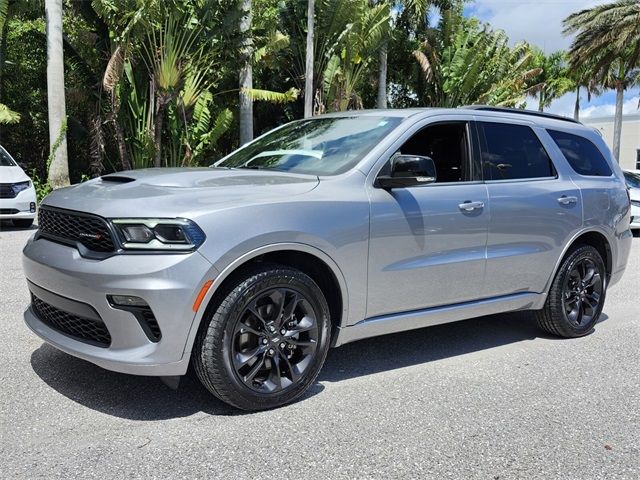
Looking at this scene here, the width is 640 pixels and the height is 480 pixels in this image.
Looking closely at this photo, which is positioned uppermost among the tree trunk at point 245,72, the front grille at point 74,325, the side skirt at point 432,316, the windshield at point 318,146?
the tree trunk at point 245,72

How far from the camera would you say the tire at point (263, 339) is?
3.29 m

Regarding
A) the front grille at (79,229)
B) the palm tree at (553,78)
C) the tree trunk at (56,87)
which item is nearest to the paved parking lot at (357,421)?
the front grille at (79,229)

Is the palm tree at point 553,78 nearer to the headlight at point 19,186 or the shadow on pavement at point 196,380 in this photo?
the headlight at point 19,186

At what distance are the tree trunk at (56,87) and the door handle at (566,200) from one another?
12772 millimetres

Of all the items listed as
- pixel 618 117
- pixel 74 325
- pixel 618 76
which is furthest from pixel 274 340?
pixel 618 76

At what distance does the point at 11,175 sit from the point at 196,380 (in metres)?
8.76

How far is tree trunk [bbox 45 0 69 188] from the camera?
47.8ft

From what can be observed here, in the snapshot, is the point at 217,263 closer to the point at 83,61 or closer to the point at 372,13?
the point at 83,61

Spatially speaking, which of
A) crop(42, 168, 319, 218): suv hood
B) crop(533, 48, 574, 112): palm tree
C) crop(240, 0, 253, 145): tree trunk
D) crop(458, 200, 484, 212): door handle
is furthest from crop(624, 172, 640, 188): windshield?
crop(533, 48, 574, 112): palm tree

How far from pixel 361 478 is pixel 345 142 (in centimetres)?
229

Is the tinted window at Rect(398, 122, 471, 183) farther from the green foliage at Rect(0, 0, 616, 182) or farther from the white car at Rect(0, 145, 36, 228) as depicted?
the green foliage at Rect(0, 0, 616, 182)

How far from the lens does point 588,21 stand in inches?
1332

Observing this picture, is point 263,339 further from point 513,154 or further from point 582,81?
point 582,81

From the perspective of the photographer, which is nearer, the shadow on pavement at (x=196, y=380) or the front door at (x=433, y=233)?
the shadow on pavement at (x=196, y=380)
